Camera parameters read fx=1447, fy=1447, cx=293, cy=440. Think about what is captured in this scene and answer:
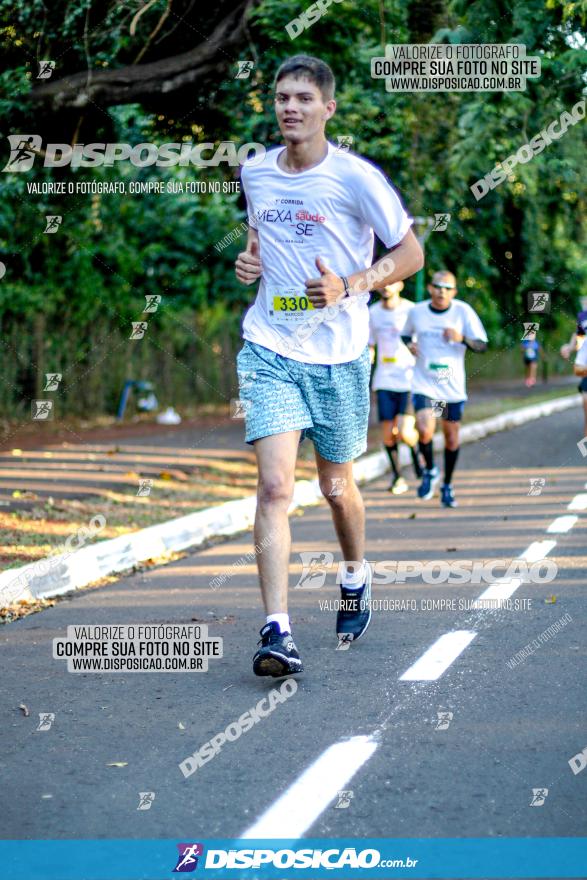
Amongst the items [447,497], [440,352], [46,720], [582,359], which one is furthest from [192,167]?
[46,720]

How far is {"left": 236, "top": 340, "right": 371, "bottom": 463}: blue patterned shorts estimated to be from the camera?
5809 mm

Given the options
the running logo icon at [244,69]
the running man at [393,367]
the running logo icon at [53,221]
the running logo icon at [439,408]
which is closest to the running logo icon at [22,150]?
the running logo icon at [244,69]

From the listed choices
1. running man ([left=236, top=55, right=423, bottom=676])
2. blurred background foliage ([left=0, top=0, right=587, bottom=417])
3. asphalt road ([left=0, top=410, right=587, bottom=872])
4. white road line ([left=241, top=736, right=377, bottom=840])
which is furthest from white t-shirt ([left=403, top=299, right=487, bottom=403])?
white road line ([left=241, top=736, right=377, bottom=840])

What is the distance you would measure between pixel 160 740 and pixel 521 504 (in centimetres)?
791

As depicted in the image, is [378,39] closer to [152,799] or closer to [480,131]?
[480,131]

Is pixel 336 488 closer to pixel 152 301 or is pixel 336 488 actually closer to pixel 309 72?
pixel 309 72

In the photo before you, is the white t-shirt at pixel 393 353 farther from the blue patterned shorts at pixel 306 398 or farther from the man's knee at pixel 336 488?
the blue patterned shorts at pixel 306 398

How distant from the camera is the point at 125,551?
9.40 m

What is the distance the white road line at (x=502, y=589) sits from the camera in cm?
773

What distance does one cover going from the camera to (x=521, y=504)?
12.5 metres

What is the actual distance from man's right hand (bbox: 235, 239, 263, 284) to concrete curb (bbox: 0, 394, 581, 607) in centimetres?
277

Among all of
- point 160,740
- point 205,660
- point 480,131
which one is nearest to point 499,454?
point 480,131

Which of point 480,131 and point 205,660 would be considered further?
point 480,131

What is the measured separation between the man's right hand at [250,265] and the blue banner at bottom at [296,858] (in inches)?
102
